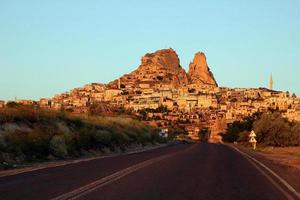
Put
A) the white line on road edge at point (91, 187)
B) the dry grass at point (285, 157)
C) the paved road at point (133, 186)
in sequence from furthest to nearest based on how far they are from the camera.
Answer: the dry grass at point (285, 157), the paved road at point (133, 186), the white line on road edge at point (91, 187)

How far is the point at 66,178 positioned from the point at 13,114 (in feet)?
60.8

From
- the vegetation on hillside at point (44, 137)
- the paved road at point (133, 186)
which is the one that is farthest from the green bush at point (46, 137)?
the paved road at point (133, 186)

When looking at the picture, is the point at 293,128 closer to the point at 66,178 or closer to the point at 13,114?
the point at 13,114

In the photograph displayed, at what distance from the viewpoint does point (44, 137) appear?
35906 millimetres

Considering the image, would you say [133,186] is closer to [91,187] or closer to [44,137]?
[91,187]

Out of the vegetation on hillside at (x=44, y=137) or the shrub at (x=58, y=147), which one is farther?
the shrub at (x=58, y=147)

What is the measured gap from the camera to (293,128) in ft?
318

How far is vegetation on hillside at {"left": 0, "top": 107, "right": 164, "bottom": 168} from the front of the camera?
32.0m

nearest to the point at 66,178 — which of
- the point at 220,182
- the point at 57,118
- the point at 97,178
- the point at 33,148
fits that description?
the point at 97,178

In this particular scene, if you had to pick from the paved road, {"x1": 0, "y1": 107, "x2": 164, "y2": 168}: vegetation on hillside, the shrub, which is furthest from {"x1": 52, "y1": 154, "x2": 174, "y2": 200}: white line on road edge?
the shrub

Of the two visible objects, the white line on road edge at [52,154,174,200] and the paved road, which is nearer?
the white line on road edge at [52,154,174,200]

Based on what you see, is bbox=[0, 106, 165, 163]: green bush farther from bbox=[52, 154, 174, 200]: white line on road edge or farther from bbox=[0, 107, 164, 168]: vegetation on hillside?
bbox=[52, 154, 174, 200]: white line on road edge

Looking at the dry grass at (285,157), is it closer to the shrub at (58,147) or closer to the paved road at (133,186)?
the paved road at (133,186)

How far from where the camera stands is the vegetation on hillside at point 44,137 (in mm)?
31984
